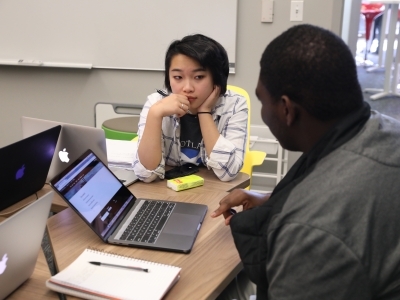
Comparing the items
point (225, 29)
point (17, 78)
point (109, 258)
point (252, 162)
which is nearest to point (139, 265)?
point (109, 258)

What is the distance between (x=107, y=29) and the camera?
305cm

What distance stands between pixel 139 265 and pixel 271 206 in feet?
1.18

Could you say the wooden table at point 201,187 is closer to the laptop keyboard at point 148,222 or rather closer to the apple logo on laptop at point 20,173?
the laptop keyboard at point 148,222

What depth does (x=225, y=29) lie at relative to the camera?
113 inches

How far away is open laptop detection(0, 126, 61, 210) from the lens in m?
1.33

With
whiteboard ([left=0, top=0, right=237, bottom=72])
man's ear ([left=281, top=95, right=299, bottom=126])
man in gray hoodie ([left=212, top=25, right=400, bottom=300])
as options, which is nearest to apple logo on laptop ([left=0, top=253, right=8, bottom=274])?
man in gray hoodie ([left=212, top=25, right=400, bottom=300])

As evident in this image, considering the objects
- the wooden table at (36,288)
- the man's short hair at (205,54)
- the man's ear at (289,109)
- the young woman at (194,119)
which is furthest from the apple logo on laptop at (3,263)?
the man's short hair at (205,54)

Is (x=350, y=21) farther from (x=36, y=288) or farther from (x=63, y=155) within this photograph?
(x=36, y=288)

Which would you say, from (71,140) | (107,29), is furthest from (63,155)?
(107,29)

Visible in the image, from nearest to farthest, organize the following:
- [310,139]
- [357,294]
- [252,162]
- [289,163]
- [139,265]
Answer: [357,294] < [310,139] < [139,265] < [252,162] < [289,163]

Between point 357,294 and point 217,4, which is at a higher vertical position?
point 217,4

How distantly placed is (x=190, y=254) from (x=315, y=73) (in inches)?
22.5

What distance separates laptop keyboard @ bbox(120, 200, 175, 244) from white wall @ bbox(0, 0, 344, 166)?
1658 millimetres

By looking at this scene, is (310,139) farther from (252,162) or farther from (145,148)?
(252,162)
